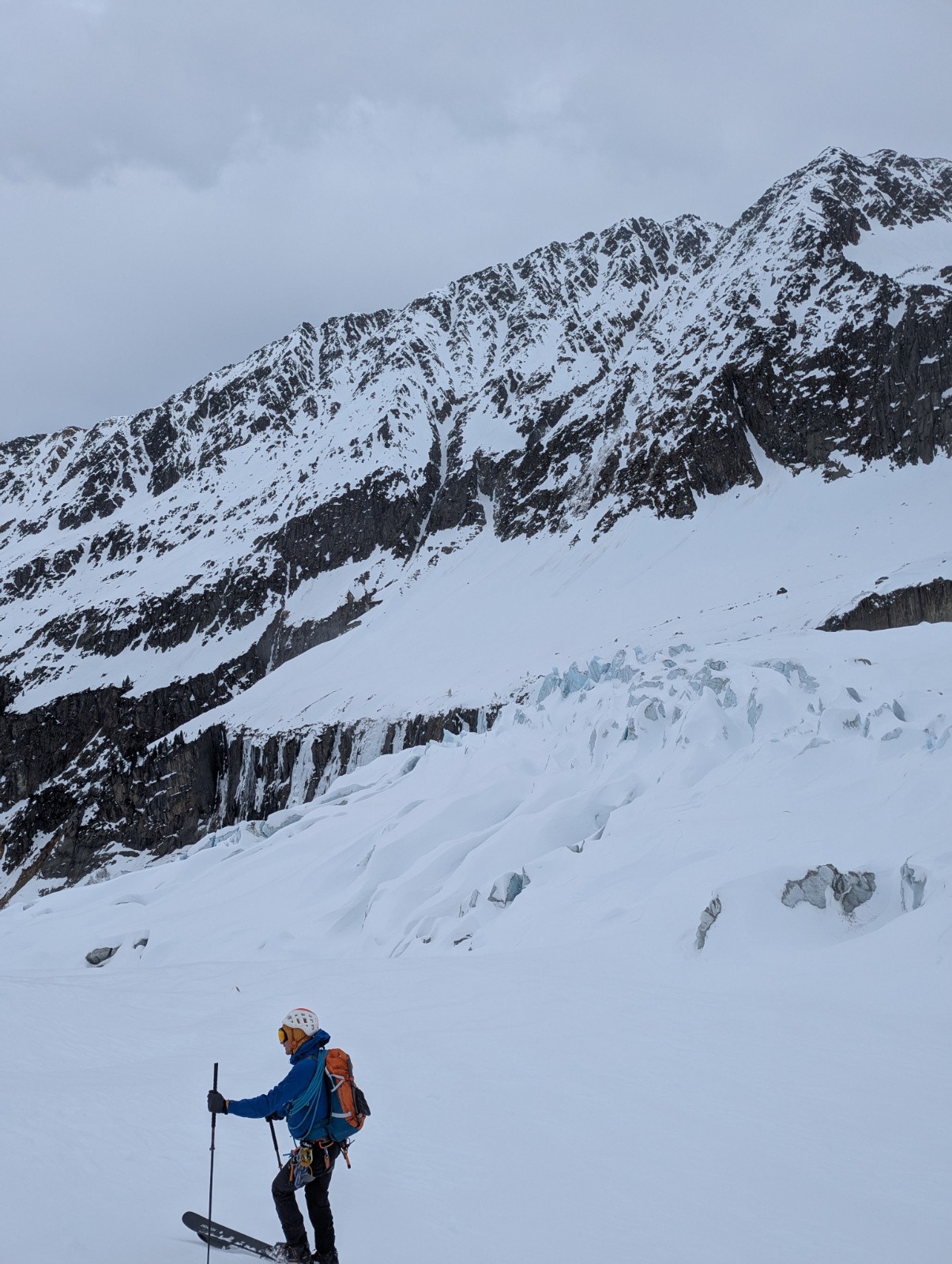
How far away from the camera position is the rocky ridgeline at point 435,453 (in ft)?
205

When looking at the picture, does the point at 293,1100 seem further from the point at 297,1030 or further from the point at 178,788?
the point at 178,788

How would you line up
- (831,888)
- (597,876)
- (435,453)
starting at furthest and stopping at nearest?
(435,453) < (597,876) < (831,888)

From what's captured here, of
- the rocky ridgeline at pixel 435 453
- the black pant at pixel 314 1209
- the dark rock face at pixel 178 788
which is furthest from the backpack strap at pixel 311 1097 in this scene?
the rocky ridgeline at pixel 435 453

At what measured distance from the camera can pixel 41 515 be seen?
127500 millimetres

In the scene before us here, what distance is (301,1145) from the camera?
170 inches

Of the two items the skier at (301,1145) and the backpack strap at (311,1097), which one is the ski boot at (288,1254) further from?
the backpack strap at (311,1097)

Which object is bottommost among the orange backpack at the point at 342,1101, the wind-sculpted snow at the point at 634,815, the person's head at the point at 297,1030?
the wind-sculpted snow at the point at 634,815

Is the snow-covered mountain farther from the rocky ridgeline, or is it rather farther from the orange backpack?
the orange backpack

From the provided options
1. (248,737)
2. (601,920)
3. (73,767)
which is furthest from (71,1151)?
(73,767)

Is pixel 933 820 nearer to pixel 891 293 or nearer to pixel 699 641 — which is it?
pixel 699 641

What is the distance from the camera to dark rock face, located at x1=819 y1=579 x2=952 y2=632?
3381 cm

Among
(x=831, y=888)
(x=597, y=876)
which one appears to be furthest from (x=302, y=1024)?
(x=597, y=876)

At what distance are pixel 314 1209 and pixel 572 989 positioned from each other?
18.3 feet

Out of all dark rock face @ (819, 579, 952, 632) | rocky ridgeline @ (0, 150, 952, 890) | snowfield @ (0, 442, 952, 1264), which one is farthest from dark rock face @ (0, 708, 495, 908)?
snowfield @ (0, 442, 952, 1264)
